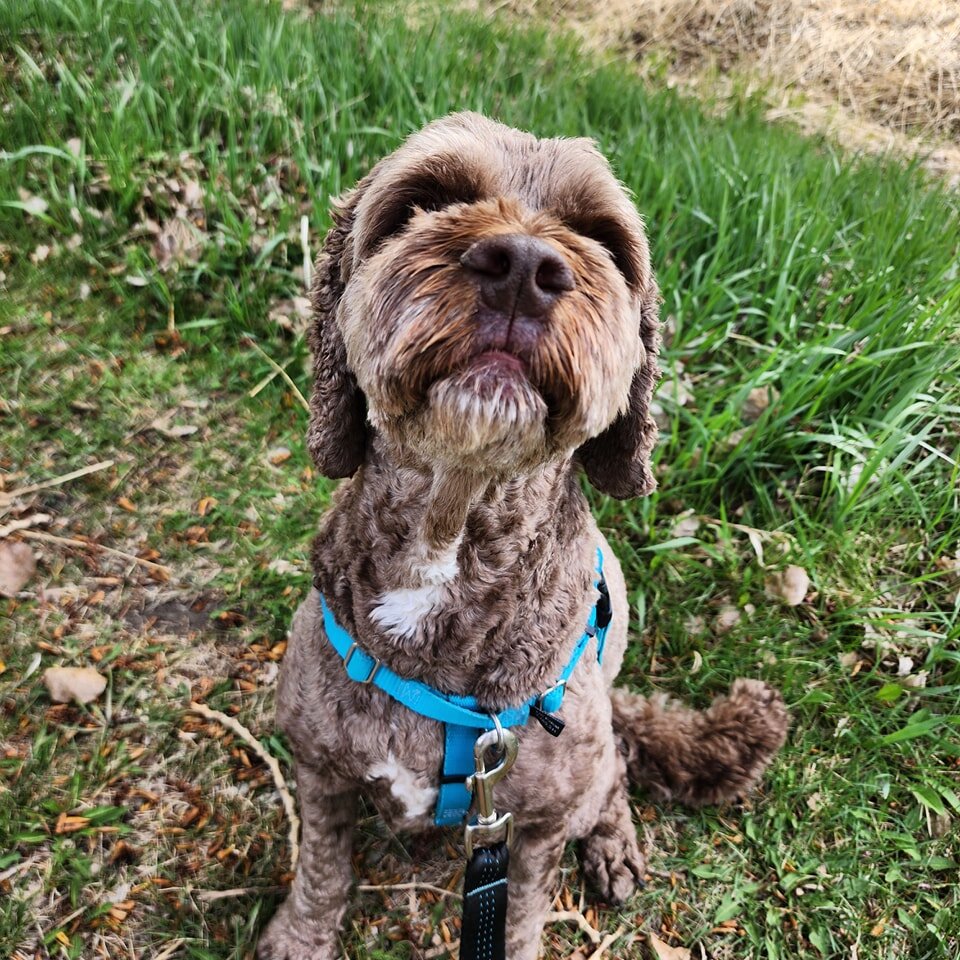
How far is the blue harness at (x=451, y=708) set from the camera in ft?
6.23

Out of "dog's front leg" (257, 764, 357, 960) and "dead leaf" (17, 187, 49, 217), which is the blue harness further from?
"dead leaf" (17, 187, 49, 217)

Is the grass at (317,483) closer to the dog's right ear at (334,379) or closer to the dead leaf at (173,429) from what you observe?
the dead leaf at (173,429)

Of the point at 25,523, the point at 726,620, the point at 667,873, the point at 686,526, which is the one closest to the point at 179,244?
Answer: the point at 25,523

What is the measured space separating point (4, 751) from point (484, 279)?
228cm

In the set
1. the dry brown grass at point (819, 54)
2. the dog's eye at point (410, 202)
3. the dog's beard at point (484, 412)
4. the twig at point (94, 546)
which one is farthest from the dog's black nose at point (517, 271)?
the dry brown grass at point (819, 54)

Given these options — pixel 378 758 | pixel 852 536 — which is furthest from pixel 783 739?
pixel 378 758

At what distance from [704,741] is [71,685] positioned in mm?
2159

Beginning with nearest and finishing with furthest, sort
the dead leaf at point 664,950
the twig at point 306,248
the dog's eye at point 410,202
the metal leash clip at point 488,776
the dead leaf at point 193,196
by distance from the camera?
the dog's eye at point 410,202, the metal leash clip at point 488,776, the dead leaf at point 664,950, the twig at point 306,248, the dead leaf at point 193,196

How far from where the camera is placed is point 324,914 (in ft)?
7.48


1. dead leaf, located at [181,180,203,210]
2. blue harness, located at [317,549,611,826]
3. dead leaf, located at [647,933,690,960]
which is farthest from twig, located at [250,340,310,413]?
dead leaf, located at [647,933,690,960]

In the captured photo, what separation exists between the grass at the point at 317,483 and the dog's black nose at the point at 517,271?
196 centimetres

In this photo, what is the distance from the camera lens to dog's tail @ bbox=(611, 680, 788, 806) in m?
2.69

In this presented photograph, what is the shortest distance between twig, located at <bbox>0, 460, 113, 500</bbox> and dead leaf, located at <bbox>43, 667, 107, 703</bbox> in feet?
2.79

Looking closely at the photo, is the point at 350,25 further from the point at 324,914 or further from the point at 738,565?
the point at 324,914
